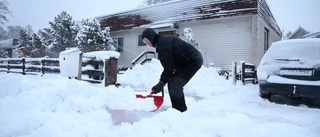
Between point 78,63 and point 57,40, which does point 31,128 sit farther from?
point 57,40

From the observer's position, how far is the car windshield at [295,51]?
4.80 meters

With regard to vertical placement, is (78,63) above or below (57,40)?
below

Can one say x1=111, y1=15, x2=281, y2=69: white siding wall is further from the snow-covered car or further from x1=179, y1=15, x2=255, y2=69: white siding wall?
the snow-covered car

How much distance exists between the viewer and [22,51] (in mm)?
24031

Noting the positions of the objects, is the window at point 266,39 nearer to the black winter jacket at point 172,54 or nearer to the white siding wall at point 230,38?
the white siding wall at point 230,38

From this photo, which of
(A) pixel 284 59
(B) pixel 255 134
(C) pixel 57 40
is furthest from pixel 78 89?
(C) pixel 57 40

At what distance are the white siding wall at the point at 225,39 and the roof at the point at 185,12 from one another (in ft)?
1.64

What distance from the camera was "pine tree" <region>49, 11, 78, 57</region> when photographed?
61.9ft

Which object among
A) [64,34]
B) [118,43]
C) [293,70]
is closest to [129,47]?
[118,43]

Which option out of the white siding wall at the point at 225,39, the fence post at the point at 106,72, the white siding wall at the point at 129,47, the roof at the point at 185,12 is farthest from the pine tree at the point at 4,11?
the fence post at the point at 106,72

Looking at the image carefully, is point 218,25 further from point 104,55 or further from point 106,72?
point 106,72

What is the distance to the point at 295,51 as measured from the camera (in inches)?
197

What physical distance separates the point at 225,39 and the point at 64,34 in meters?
13.7

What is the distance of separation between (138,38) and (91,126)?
15.2m
